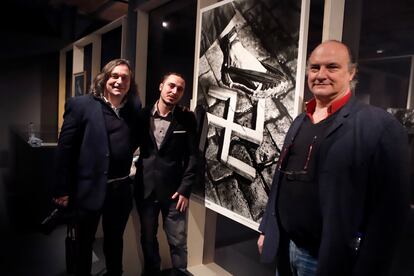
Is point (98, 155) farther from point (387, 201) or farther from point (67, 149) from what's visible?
point (387, 201)

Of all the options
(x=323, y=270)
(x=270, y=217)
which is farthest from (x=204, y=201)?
(x=323, y=270)

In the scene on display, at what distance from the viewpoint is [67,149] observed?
188 cm

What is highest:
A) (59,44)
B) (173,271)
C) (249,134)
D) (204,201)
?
(59,44)

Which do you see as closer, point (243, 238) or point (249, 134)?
point (249, 134)

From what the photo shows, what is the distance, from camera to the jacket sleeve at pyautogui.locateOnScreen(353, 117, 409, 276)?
108 cm

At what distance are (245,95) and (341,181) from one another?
976mm

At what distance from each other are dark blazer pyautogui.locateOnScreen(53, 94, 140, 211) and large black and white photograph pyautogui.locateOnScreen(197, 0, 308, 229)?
2.49 ft

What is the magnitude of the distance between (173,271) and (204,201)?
1.95 feet

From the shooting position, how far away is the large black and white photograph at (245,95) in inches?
69.3

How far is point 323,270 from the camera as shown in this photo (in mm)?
1183

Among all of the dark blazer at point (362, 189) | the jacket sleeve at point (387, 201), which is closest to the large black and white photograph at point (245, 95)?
the dark blazer at point (362, 189)

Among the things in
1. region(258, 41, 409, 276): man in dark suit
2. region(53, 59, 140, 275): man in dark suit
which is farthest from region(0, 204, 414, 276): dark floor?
region(258, 41, 409, 276): man in dark suit

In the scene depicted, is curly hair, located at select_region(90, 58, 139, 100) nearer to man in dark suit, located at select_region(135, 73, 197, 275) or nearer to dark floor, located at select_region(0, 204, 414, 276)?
man in dark suit, located at select_region(135, 73, 197, 275)

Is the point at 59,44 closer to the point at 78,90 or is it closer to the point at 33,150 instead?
the point at 78,90
